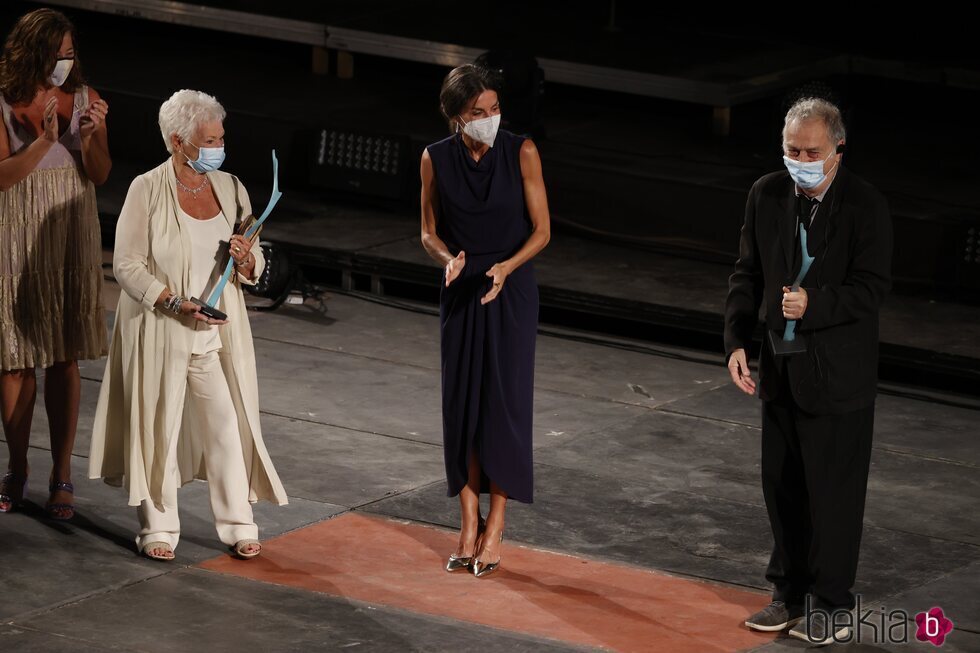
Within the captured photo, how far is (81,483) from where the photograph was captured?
24.6 ft

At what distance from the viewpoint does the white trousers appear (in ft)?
21.7

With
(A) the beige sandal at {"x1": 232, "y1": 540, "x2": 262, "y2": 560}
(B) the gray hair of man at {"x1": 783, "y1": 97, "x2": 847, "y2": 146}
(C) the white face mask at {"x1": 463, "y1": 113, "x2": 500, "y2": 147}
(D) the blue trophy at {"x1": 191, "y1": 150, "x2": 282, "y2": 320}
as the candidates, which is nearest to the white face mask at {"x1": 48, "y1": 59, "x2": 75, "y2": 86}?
(D) the blue trophy at {"x1": 191, "y1": 150, "x2": 282, "y2": 320}

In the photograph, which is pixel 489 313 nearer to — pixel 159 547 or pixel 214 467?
pixel 214 467

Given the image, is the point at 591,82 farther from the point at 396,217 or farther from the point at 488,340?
the point at 488,340

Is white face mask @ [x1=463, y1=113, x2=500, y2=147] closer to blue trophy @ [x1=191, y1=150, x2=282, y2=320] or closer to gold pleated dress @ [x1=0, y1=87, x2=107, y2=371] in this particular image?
blue trophy @ [x1=191, y1=150, x2=282, y2=320]

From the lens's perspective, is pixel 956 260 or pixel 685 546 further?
pixel 956 260

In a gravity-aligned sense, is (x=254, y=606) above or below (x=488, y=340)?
below

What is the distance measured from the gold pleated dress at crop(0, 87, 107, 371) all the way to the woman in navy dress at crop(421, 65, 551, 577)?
136cm

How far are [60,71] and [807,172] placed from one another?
2.83 meters

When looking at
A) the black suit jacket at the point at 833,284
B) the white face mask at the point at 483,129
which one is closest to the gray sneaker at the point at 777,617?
the black suit jacket at the point at 833,284

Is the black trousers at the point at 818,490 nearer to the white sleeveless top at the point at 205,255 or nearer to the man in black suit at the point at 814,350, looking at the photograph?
the man in black suit at the point at 814,350

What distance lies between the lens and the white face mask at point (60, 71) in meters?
6.80

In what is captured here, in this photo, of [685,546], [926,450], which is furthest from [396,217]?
[685,546]

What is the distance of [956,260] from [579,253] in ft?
7.66
